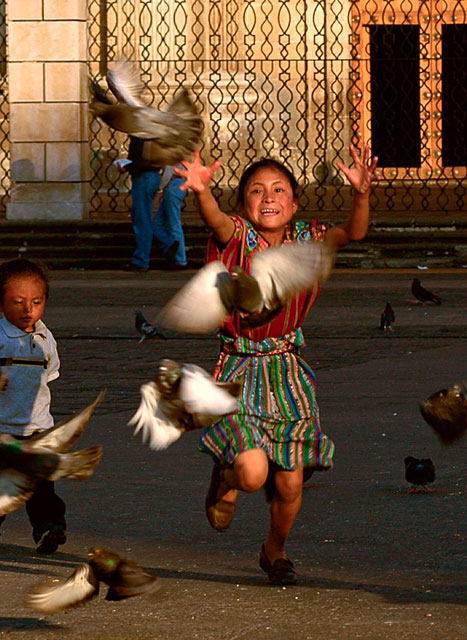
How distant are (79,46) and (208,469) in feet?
41.0

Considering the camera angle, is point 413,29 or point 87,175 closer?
point 87,175

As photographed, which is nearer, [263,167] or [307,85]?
[263,167]

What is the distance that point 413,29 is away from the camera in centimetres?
2728

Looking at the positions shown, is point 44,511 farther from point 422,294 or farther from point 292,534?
point 422,294

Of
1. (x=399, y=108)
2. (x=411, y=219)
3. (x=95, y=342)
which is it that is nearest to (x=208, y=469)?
(x=95, y=342)

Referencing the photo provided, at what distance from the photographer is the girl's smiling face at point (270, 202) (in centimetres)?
557

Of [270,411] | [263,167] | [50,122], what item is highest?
[50,122]

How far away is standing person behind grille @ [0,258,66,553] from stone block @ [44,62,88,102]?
13.6m

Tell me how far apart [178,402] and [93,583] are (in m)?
0.64

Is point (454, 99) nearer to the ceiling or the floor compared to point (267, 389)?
nearer to the ceiling

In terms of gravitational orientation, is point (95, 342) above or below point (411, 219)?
below

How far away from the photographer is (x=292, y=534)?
6.27 meters

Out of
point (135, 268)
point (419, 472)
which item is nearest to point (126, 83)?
point (419, 472)

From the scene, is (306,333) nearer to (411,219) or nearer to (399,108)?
(411,219)
